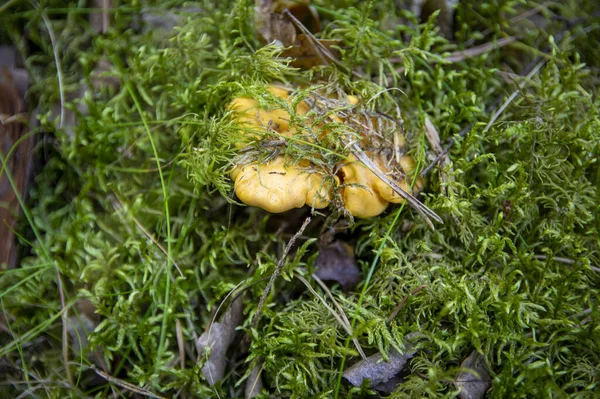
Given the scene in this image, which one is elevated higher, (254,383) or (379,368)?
(379,368)

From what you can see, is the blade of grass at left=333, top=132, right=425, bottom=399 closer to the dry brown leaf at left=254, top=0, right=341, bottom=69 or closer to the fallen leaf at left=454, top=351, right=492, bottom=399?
the fallen leaf at left=454, top=351, right=492, bottom=399

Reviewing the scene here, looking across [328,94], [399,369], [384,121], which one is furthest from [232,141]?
[399,369]

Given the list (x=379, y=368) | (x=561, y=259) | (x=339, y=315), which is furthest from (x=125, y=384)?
(x=561, y=259)

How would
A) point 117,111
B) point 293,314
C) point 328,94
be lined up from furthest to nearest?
1. point 117,111
2. point 328,94
3. point 293,314

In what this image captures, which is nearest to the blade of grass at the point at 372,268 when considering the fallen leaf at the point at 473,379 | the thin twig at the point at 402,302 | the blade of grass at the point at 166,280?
the thin twig at the point at 402,302

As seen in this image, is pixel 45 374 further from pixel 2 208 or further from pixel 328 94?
pixel 328 94

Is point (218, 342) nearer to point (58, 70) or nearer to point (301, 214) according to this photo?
point (301, 214)

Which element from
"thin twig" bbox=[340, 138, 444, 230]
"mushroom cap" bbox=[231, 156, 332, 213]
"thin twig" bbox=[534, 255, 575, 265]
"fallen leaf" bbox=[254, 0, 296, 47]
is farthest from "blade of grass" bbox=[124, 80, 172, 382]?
"thin twig" bbox=[534, 255, 575, 265]

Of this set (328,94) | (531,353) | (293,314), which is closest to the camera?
(531,353)
